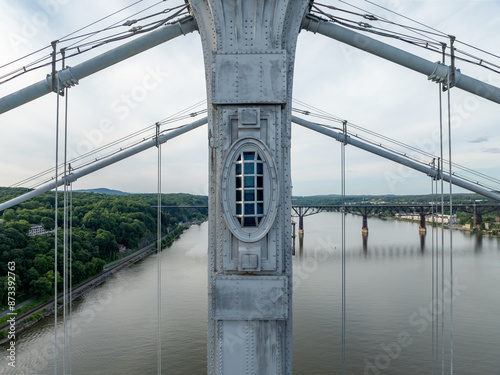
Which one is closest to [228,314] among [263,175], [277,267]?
[277,267]

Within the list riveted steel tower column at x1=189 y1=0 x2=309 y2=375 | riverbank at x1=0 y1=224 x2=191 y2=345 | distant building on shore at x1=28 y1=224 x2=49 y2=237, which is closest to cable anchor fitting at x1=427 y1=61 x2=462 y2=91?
riveted steel tower column at x1=189 y1=0 x2=309 y2=375

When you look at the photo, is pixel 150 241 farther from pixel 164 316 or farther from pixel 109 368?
pixel 109 368

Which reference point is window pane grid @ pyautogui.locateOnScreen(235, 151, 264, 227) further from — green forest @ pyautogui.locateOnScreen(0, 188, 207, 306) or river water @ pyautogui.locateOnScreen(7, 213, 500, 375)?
green forest @ pyautogui.locateOnScreen(0, 188, 207, 306)

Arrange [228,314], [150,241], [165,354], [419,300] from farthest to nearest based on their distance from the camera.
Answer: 1. [150,241]
2. [419,300]
3. [165,354]
4. [228,314]

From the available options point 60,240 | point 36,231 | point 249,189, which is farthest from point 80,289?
point 249,189

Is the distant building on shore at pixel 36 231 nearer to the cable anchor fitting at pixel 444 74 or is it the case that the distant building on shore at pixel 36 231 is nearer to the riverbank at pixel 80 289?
the riverbank at pixel 80 289

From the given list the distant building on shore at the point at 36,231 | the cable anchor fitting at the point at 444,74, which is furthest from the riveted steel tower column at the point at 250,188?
the distant building on shore at the point at 36,231
